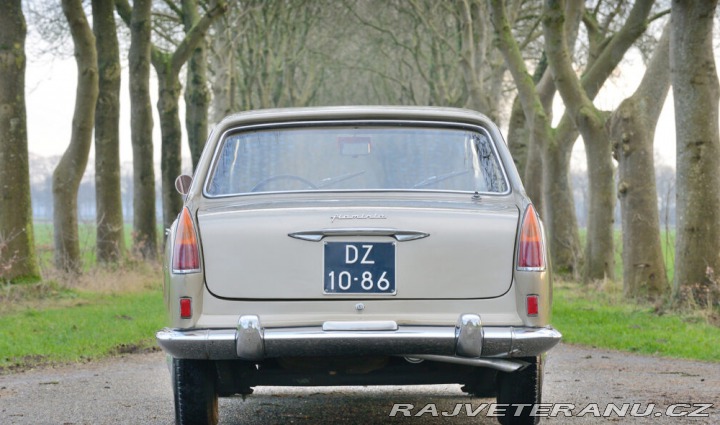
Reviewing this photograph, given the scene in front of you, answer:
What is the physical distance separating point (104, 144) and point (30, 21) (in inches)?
221

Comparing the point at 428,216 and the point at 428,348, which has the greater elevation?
the point at 428,216

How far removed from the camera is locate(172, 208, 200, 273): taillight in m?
5.56

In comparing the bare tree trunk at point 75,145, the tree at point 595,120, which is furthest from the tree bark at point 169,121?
the tree at point 595,120

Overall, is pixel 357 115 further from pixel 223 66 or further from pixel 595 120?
pixel 223 66

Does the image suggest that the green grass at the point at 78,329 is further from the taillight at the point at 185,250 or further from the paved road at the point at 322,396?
the taillight at the point at 185,250

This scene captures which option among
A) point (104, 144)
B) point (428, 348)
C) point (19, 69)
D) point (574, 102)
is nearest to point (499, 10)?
point (574, 102)

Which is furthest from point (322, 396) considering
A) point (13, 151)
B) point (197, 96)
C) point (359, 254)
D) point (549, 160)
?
point (197, 96)

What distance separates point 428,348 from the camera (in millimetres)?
5270

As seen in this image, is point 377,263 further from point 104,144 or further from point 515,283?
point 104,144

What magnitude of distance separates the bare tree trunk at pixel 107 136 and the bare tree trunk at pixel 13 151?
16.3 feet

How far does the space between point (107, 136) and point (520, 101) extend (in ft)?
25.5

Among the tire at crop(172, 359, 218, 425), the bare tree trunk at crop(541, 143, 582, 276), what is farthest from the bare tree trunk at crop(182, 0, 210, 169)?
the tire at crop(172, 359, 218, 425)

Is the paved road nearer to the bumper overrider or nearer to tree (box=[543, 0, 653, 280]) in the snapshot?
the bumper overrider

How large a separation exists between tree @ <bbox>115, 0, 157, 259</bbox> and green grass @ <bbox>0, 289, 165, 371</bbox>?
20.0 feet
